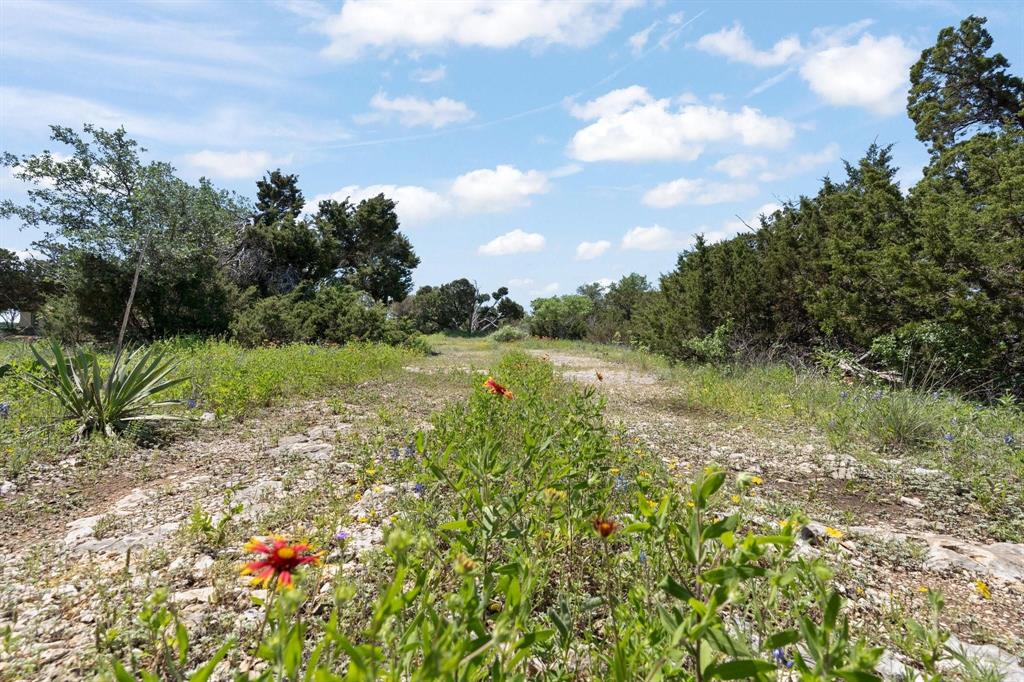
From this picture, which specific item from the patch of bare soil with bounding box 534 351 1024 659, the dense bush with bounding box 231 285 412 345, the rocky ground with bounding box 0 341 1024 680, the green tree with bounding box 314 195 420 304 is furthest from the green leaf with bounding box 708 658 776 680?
the green tree with bounding box 314 195 420 304

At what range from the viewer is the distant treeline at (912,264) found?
6.66m

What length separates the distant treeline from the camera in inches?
262

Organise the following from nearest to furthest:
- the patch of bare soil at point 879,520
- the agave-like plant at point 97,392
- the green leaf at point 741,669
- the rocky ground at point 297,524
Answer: the green leaf at point 741,669 → the rocky ground at point 297,524 → the patch of bare soil at point 879,520 → the agave-like plant at point 97,392

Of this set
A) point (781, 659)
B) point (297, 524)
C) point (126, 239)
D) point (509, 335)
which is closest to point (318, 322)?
point (126, 239)

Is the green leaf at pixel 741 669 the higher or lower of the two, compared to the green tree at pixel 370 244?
lower

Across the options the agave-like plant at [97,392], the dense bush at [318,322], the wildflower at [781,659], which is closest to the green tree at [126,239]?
the dense bush at [318,322]

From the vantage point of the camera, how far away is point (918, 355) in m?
7.29

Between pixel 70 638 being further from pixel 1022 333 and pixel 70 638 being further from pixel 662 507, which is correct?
pixel 1022 333

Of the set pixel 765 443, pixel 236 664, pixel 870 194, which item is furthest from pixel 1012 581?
pixel 870 194

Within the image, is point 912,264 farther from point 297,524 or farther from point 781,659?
point 297,524

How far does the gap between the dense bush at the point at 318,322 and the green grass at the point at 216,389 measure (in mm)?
4056

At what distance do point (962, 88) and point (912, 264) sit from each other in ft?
28.5

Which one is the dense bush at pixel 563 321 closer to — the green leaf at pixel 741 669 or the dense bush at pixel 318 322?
the dense bush at pixel 318 322

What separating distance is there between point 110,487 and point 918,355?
9.15 m
